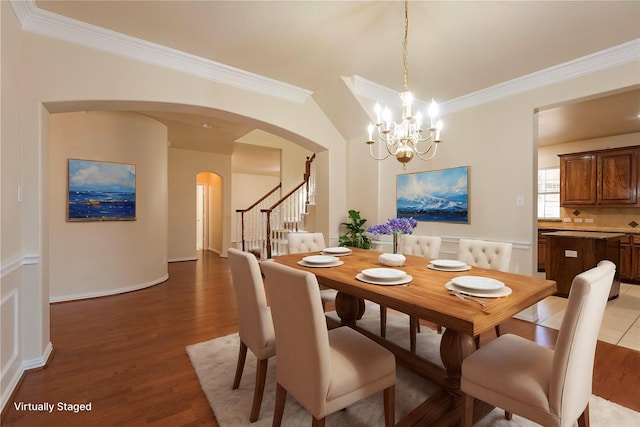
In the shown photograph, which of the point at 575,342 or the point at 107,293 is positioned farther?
the point at 107,293

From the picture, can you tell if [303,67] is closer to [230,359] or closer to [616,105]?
[230,359]

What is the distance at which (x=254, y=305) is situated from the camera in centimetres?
180

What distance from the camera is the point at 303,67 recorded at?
3223mm

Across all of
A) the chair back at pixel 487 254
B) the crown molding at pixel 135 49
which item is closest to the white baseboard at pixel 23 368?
the crown molding at pixel 135 49

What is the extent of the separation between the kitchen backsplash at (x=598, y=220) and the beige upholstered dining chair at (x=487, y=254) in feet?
15.2

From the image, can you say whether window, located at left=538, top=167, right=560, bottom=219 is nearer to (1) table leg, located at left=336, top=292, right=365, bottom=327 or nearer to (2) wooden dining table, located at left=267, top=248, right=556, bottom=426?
(2) wooden dining table, located at left=267, top=248, right=556, bottom=426

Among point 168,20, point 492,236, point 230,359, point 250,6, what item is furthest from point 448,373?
point 168,20

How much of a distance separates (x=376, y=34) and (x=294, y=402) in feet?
9.67

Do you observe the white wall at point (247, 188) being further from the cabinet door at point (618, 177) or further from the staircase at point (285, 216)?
the cabinet door at point (618, 177)

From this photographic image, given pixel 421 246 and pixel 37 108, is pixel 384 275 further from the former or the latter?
pixel 37 108

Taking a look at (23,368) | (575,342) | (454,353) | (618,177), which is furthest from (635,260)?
(23,368)

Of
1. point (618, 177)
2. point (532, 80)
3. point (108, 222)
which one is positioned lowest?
point (108, 222)

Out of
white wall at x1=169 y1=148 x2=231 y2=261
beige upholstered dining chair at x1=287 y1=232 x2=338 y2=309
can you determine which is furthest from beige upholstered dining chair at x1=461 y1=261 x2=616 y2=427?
white wall at x1=169 y1=148 x2=231 y2=261

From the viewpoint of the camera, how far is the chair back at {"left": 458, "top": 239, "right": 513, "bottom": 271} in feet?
8.07
